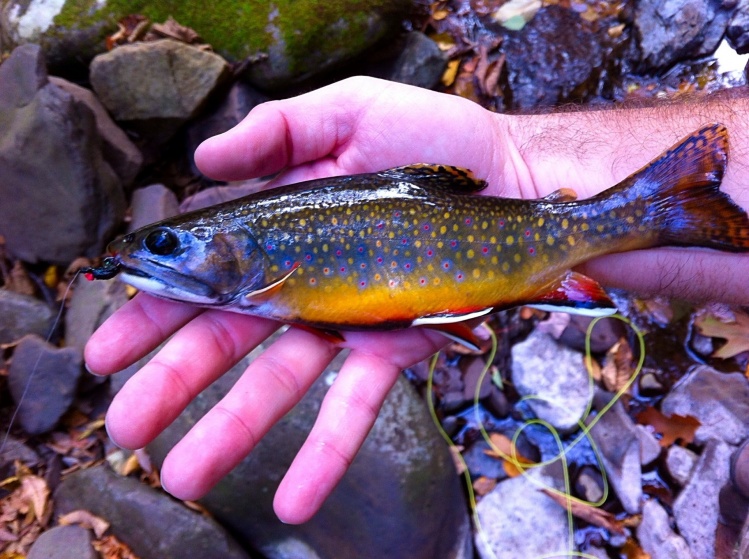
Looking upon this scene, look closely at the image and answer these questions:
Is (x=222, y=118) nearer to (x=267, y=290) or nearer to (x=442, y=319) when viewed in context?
(x=267, y=290)

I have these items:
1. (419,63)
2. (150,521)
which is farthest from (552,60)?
(150,521)

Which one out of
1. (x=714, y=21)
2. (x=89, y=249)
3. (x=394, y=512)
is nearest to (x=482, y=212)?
(x=394, y=512)

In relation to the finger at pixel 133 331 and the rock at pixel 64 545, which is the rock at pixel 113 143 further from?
the rock at pixel 64 545

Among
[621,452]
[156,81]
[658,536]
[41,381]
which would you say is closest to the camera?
[658,536]

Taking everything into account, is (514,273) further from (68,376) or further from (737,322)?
(68,376)

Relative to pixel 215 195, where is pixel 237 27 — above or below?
above

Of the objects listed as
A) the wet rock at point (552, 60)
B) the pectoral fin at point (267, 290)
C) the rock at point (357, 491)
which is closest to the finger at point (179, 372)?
the pectoral fin at point (267, 290)
